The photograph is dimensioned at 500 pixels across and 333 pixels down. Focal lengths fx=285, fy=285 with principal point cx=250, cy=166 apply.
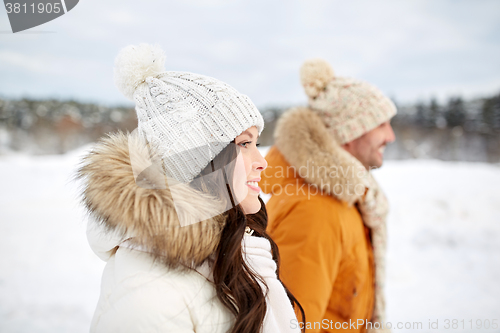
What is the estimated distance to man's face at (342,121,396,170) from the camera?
217cm

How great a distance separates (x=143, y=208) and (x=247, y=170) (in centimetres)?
43

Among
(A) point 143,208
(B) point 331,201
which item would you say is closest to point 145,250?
(A) point 143,208

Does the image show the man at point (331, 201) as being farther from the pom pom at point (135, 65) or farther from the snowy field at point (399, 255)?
the snowy field at point (399, 255)

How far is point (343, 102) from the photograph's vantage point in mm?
2174

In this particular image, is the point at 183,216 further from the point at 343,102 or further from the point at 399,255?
the point at 399,255

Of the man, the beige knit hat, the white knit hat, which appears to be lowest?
the man

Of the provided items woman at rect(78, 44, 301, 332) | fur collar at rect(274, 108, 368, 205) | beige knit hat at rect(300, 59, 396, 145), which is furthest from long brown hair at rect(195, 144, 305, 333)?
beige knit hat at rect(300, 59, 396, 145)

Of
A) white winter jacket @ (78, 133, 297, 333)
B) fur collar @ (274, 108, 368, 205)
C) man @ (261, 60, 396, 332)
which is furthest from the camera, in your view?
fur collar @ (274, 108, 368, 205)

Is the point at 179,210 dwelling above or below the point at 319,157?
above

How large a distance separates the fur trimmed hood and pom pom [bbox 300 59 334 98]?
62.2 inches

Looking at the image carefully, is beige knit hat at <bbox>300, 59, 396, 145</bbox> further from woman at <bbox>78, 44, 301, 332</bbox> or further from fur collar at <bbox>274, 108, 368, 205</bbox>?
woman at <bbox>78, 44, 301, 332</bbox>

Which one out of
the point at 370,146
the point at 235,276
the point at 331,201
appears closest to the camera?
the point at 235,276

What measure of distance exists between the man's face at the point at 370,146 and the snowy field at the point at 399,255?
2.11 m

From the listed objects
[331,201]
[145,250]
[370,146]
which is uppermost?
[145,250]
